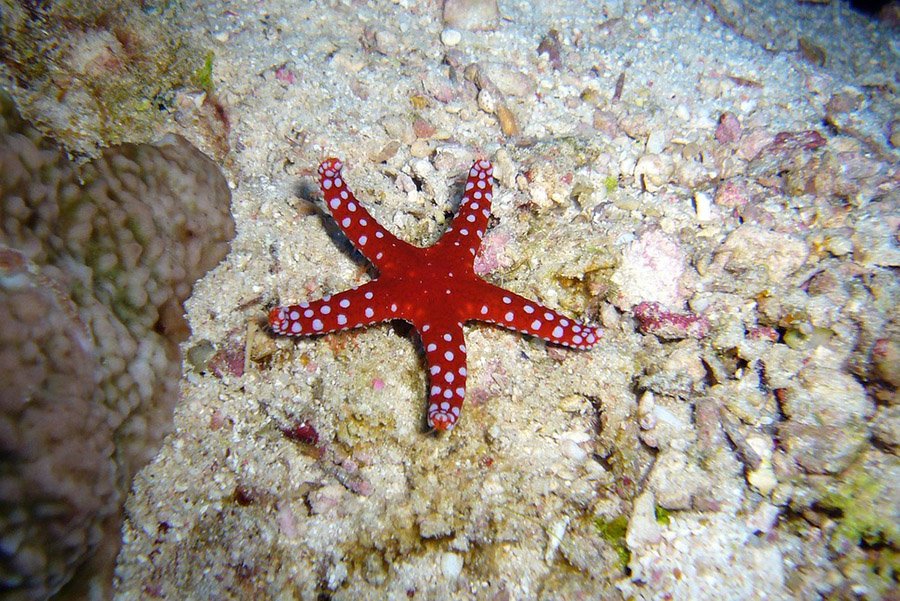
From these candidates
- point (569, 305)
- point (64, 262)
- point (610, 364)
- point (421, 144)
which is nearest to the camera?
point (64, 262)

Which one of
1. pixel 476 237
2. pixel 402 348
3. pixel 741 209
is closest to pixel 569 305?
pixel 476 237

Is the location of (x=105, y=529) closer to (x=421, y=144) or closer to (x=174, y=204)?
(x=174, y=204)

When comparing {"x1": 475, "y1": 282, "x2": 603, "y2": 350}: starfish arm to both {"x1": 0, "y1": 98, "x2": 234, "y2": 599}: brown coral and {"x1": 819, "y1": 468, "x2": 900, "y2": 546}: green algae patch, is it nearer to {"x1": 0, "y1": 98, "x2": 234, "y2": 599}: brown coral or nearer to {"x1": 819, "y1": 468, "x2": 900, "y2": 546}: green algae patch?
{"x1": 819, "y1": 468, "x2": 900, "y2": 546}: green algae patch

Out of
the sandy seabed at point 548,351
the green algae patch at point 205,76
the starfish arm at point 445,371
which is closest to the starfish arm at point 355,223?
the sandy seabed at point 548,351

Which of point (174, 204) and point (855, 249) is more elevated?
point (855, 249)

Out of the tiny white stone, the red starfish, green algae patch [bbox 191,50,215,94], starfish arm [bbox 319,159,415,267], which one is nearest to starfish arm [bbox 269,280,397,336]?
the red starfish

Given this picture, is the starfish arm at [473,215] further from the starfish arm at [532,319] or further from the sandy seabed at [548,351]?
the starfish arm at [532,319]
